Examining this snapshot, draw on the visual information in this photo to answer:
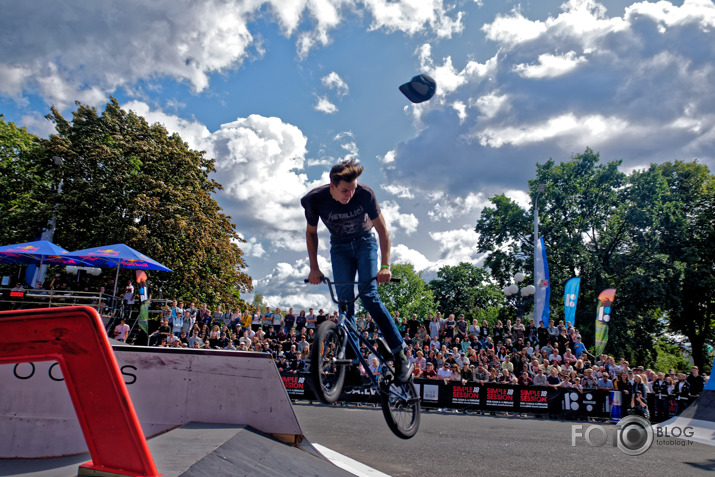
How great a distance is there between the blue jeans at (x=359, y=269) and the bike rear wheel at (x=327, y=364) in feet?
1.35

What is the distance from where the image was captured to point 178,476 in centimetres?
330

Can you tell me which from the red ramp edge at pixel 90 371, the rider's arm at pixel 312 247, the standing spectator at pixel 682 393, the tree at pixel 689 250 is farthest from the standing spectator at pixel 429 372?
the tree at pixel 689 250

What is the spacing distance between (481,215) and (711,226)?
59.1 ft

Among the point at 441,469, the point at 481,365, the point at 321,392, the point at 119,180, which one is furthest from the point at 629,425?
the point at 119,180

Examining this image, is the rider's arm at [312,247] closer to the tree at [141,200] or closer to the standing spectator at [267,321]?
the standing spectator at [267,321]

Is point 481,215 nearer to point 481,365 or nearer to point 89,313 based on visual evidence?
point 481,365

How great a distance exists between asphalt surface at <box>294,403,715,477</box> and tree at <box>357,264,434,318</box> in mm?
62715

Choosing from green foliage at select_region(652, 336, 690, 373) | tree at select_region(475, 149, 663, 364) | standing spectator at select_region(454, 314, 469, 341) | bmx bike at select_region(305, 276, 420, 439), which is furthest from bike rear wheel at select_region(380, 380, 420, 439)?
green foliage at select_region(652, 336, 690, 373)

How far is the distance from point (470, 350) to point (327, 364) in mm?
14908

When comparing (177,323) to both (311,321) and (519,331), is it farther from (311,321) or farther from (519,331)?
(519,331)

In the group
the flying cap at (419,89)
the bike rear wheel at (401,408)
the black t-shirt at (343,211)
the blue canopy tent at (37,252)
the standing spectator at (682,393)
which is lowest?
the standing spectator at (682,393)

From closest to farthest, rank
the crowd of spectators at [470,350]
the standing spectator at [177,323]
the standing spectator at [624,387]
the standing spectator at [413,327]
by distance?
the standing spectator at [624,387]
the crowd of spectators at [470,350]
the standing spectator at [177,323]
the standing spectator at [413,327]

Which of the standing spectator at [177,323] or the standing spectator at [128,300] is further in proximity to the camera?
the standing spectator at [128,300]

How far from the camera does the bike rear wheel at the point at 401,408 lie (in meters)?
5.11
